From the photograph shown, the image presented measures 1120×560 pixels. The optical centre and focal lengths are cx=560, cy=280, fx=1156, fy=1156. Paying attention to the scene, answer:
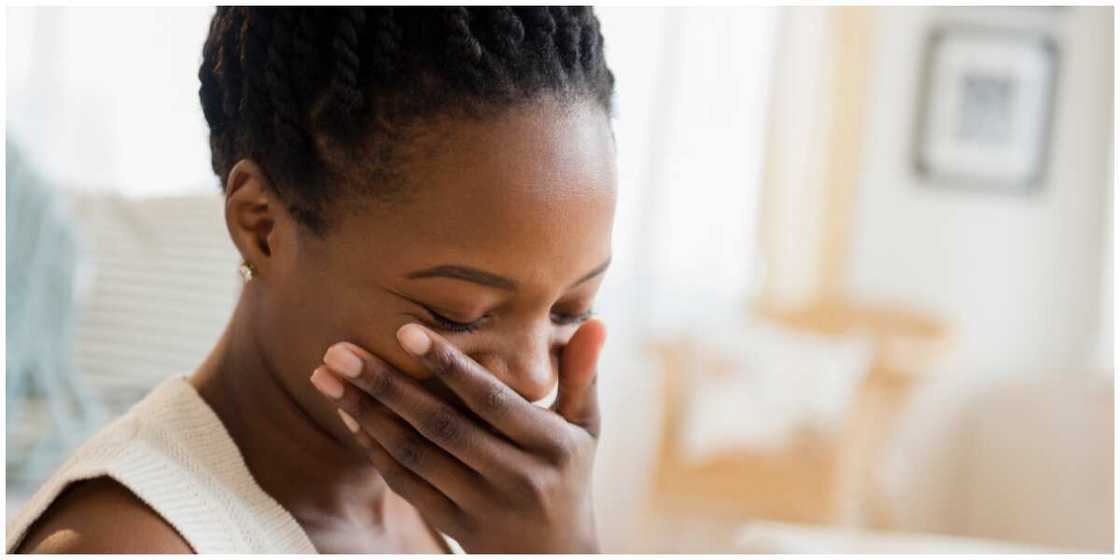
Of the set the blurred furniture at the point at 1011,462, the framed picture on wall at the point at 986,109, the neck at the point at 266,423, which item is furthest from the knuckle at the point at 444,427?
the framed picture on wall at the point at 986,109

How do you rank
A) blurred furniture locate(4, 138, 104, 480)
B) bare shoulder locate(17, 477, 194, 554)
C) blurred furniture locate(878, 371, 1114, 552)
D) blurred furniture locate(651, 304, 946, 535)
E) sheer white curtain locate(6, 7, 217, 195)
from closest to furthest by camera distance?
bare shoulder locate(17, 477, 194, 554) < blurred furniture locate(4, 138, 104, 480) < sheer white curtain locate(6, 7, 217, 195) < blurred furniture locate(651, 304, 946, 535) < blurred furniture locate(878, 371, 1114, 552)

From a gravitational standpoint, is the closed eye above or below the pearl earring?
below

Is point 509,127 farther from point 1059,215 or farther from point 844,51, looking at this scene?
point 1059,215

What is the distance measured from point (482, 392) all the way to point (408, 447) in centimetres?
6

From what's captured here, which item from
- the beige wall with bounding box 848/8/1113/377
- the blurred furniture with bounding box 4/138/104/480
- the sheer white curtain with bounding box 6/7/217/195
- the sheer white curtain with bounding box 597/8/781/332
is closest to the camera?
the blurred furniture with bounding box 4/138/104/480

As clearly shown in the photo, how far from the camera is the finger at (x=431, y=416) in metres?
0.65

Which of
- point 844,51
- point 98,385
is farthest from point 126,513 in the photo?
point 844,51

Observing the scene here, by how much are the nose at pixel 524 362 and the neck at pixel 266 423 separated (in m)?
0.14

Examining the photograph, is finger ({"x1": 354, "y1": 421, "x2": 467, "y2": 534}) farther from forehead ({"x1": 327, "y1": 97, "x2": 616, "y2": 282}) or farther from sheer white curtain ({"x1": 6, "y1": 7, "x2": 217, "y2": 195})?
sheer white curtain ({"x1": 6, "y1": 7, "x2": 217, "y2": 195})

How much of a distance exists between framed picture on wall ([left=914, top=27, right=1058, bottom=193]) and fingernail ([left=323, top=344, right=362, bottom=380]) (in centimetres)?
348

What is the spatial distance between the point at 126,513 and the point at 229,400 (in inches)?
5.0

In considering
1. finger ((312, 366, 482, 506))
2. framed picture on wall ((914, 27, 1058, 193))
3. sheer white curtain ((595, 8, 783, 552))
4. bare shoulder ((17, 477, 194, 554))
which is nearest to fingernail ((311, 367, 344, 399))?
finger ((312, 366, 482, 506))

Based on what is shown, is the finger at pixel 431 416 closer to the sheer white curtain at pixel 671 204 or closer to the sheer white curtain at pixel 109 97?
the sheer white curtain at pixel 109 97

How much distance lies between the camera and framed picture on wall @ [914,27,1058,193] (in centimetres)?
383
